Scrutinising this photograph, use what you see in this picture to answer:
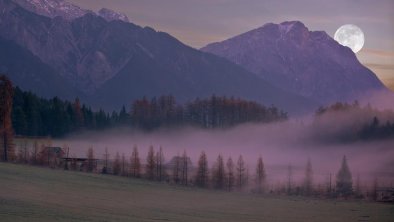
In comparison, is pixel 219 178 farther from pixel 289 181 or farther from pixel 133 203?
pixel 133 203

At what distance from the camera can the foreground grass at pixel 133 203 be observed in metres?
58.6

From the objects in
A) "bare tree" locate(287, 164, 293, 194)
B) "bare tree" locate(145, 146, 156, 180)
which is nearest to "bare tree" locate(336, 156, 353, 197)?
"bare tree" locate(287, 164, 293, 194)

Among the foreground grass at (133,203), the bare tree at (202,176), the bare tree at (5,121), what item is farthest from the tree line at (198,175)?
the foreground grass at (133,203)

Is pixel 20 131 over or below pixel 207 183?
over

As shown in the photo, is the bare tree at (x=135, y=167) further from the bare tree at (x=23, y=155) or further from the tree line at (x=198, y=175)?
the bare tree at (x=23, y=155)

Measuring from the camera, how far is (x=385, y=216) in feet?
264

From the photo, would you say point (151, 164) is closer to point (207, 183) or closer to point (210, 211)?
point (207, 183)

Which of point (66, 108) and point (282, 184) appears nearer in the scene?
point (282, 184)

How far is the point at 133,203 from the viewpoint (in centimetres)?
7531

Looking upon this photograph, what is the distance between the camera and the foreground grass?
5856 centimetres

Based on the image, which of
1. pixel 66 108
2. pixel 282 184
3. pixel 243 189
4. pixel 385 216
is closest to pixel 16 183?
pixel 385 216

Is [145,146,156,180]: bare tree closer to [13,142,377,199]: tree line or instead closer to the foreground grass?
[13,142,377,199]: tree line

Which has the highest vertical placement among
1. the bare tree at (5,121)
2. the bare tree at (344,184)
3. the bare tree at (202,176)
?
the bare tree at (5,121)

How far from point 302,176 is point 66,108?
254 feet
